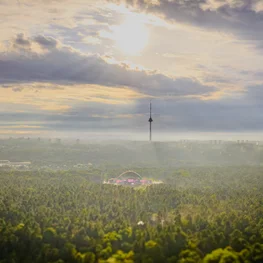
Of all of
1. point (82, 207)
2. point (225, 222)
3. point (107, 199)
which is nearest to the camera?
point (225, 222)

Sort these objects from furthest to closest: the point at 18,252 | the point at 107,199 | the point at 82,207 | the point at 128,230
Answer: the point at 107,199, the point at 82,207, the point at 128,230, the point at 18,252

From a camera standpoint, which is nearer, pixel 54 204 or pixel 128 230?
pixel 128 230

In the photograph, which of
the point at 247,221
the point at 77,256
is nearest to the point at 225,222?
the point at 247,221

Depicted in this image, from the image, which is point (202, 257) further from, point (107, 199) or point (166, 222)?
point (107, 199)

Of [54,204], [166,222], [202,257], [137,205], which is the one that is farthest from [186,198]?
[202,257]

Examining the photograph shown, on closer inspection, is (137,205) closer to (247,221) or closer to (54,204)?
(54,204)

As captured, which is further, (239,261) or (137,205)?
(137,205)

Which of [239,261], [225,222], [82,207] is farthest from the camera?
[82,207]

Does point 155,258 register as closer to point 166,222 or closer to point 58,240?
point 58,240

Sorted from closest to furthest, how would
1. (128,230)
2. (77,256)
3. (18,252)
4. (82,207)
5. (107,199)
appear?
(77,256) < (18,252) < (128,230) < (82,207) < (107,199)
